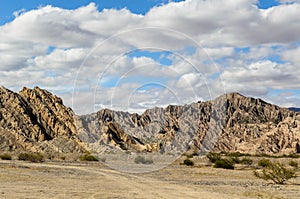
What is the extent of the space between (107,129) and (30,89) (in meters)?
29.4

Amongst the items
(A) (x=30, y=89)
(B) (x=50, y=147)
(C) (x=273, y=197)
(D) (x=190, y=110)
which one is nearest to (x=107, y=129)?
(B) (x=50, y=147)

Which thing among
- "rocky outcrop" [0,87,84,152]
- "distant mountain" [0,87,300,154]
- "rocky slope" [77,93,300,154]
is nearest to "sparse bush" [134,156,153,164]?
"rocky slope" [77,93,300,154]

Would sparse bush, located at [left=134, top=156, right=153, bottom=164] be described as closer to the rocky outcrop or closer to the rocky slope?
the rocky slope

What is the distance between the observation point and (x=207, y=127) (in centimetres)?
7306

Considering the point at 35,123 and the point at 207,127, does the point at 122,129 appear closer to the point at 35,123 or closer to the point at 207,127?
the point at 35,123

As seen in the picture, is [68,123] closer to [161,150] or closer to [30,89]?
[30,89]

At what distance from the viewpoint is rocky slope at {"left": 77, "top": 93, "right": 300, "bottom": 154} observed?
3076 inches

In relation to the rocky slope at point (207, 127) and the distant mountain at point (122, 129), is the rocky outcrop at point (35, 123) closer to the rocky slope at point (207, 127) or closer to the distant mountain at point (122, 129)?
the distant mountain at point (122, 129)

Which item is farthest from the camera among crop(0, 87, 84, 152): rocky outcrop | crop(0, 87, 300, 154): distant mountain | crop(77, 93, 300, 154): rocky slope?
crop(0, 87, 84, 152): rocky outcrop

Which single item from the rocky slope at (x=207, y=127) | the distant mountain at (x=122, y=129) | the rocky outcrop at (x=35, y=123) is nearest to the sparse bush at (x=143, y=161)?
the rocky slope at (x=207, y=127)

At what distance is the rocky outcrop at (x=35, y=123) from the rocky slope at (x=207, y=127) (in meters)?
6.67

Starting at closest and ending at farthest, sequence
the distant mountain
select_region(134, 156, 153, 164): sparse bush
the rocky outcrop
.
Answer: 1. select_region(134, 156, 153, 164): sparse bush
2. the distant mountain
3. the rocky outcrop

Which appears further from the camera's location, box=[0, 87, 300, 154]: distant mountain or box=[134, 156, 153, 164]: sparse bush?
box=[0, 87, 300, 154]: distant mountain

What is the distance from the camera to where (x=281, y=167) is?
3169cm
